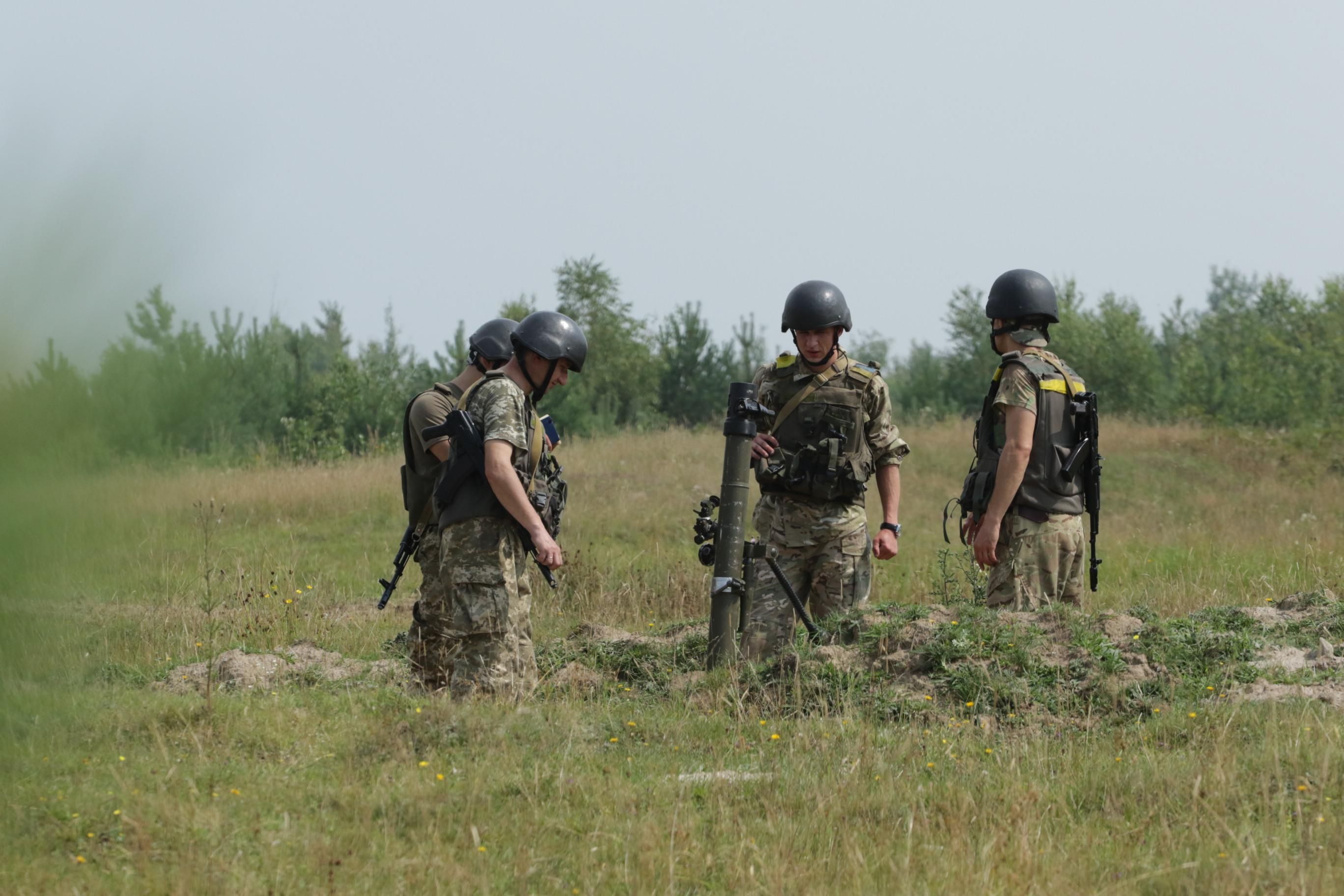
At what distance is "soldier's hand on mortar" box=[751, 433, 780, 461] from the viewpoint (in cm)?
667

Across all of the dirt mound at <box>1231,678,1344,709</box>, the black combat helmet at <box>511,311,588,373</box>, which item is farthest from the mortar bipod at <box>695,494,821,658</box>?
the dirt mound at <box>1231,678,1344,709</box>

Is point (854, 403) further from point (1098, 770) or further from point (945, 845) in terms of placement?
point (945, 845)

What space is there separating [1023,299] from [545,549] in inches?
112

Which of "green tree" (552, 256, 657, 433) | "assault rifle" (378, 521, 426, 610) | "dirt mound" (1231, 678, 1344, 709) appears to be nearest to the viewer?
"dirt mound" (1231, 678, 1344, 709)

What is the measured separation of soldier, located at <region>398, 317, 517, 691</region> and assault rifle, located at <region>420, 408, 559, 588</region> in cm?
72

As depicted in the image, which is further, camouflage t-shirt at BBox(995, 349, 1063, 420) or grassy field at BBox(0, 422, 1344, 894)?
camouflage t-shirt at BBox(995, 349, 1063, 420)

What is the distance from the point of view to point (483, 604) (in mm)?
5562

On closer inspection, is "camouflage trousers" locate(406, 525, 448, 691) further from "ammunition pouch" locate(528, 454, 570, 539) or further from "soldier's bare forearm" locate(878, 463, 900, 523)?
"soldier's bare forearm" locate(878, 463, 900, 523)

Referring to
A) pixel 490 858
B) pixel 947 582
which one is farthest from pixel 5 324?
pixel 947 582

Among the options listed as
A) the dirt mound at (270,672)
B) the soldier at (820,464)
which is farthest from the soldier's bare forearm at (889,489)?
the dirt mound at (270,672)

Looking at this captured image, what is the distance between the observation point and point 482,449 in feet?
18.2

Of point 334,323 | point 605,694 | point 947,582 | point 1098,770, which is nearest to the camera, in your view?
point 334,323

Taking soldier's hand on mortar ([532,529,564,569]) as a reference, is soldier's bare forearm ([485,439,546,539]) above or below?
above

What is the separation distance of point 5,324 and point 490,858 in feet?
10.3
